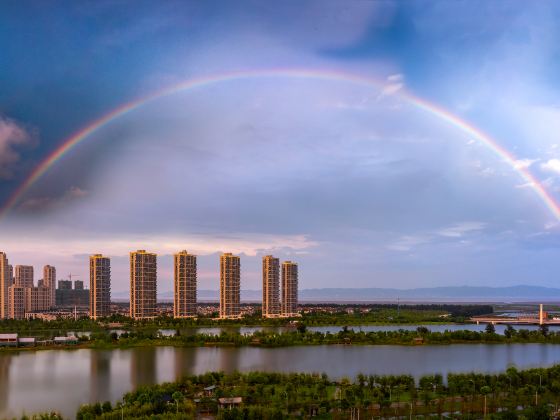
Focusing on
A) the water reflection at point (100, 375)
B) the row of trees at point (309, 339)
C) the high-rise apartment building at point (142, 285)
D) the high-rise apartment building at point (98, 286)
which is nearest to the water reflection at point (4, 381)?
the water reflection at point (100, 375)

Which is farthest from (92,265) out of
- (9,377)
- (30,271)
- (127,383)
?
(127,383)

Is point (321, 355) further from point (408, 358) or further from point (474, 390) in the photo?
point (474, 390)

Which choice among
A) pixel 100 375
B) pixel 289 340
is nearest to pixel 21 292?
pixel 289 340

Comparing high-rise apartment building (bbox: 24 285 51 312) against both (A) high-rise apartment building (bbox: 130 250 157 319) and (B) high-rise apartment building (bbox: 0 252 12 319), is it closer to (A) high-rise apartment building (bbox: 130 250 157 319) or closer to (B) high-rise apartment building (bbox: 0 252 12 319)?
(B) high-rise apartment building (bbox: 0 252 12 319)

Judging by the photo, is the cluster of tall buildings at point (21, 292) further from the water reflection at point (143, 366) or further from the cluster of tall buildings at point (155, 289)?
the water reflection at point (143, 366)

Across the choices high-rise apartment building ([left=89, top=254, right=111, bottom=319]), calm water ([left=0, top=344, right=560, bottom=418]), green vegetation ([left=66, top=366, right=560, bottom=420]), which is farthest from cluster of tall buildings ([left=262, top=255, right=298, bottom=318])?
green vegetation ([left=66, top=366, right=560, bottom=420])

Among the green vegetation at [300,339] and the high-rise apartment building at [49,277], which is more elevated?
the high-rise apartment building at [49,277]

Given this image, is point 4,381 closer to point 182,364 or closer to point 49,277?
point 182,364

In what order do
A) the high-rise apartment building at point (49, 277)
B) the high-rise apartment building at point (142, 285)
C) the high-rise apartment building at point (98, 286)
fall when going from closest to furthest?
1. the high-rise apartment building at point (142, 285)
2. the high-rise apartment building at point (98, 286)
3. the high-rise apartment building at point (49, 277)
